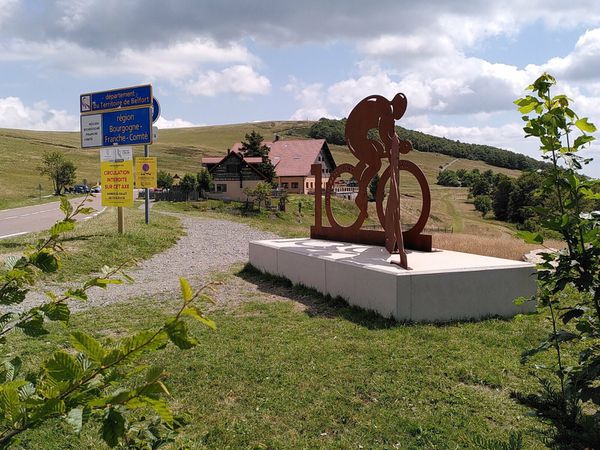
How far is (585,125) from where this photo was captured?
2531 mm

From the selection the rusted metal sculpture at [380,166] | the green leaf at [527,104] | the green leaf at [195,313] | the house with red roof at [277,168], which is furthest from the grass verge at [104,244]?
the house with red roof at [277,168]

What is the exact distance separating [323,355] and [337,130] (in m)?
128

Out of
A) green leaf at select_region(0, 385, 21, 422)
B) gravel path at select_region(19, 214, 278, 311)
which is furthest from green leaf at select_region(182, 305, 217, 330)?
gravel path at select_region(19, 214, 278, 311)

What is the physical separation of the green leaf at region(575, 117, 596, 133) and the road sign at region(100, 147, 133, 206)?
55.4ft

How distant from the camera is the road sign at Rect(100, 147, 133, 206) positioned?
58.4ft

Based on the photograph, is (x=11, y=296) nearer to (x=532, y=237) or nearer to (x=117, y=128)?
(x=532, y=237)

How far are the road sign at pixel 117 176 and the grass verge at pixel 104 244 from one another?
119 cm

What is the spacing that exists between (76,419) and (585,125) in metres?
2.59

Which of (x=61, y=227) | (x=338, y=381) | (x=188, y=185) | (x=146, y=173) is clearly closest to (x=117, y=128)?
(x=146, y=173)

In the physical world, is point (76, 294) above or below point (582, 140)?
below

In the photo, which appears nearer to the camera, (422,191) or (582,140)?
(582,140)

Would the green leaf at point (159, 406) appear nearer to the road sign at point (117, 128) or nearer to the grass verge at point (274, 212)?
the road sign at point (117, 128)

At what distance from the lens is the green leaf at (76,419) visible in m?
1.15

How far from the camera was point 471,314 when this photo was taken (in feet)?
27.6
